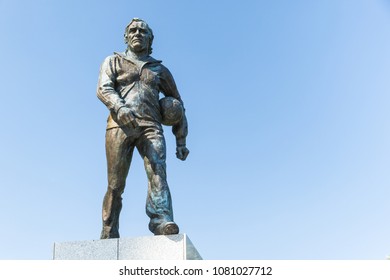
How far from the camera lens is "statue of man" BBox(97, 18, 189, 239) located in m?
9.71

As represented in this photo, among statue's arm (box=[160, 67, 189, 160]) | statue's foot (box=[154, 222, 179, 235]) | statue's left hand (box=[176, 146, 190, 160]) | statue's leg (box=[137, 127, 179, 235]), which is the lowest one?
statue's foot (box=[154, 222, 179, 235])

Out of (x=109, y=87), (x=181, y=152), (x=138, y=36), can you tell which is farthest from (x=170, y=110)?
(x=138, y=36)

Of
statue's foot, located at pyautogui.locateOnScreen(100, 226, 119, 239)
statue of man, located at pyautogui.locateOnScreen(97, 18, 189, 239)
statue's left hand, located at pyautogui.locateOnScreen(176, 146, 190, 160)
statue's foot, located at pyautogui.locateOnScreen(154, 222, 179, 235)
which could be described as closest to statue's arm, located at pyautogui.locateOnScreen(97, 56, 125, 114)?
statue of man, located at pyautogui.locateOnScreen(97, 18, 189, 239)

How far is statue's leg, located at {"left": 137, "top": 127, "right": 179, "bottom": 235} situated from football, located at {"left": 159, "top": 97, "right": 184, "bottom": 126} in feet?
1.23

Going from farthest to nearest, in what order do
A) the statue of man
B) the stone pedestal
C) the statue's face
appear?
1. the statue's face
2. the statue of man
3. the stone pedestal

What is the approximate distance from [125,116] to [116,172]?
925 millimetres

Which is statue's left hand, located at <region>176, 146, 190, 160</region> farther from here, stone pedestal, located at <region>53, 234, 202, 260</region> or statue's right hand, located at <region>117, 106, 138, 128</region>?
stone pedestal, located at <region>53, 234, 202, 260</region>

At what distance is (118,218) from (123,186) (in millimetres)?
510

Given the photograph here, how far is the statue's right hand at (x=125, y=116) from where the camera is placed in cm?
973

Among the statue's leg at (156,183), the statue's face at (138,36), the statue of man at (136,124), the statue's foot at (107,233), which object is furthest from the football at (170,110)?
the statue's foot at (107,233)

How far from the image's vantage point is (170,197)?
968 cm

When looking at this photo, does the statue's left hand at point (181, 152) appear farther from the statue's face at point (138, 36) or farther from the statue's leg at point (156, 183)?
the statue's face at point (138, 36)

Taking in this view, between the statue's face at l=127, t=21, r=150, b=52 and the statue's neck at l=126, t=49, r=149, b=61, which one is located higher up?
the statue's face at l=127, t=21, r=150, b=52

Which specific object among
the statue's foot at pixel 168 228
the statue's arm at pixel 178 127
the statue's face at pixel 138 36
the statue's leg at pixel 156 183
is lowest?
the statue's foot at pixel 168 228
